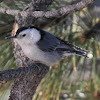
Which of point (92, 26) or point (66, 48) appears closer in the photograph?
point (66, 48)

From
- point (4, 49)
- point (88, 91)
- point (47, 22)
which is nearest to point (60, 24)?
point (47, 22)

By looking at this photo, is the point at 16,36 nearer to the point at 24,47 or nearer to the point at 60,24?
the point at 24,47

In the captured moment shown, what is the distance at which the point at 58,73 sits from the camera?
123cm

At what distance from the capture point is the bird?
0.95m

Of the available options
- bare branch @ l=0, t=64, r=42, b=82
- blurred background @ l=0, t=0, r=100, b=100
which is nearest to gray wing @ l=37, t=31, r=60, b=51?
blurred background @ l=0, t=0, r=100, b=100

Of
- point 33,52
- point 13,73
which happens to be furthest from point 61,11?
point 33,52

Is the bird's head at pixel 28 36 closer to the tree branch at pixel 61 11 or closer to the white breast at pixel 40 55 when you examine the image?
the white breast at pixel 40 55

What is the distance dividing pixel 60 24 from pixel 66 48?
0.72 feet

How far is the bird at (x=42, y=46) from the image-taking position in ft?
3.11

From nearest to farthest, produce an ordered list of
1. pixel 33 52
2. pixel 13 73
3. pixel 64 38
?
1. pixel 13 73
2. pixel 33 52
3. pixel 64 38

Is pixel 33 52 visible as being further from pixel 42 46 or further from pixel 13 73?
pixel 13 73

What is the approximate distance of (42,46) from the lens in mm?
1004

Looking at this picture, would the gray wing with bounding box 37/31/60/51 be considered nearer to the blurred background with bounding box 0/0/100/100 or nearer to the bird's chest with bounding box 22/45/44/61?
the bird's chest with bounding box 22/45/44/61

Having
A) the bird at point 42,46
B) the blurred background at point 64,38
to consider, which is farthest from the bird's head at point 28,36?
the blurred background at point 64,38
